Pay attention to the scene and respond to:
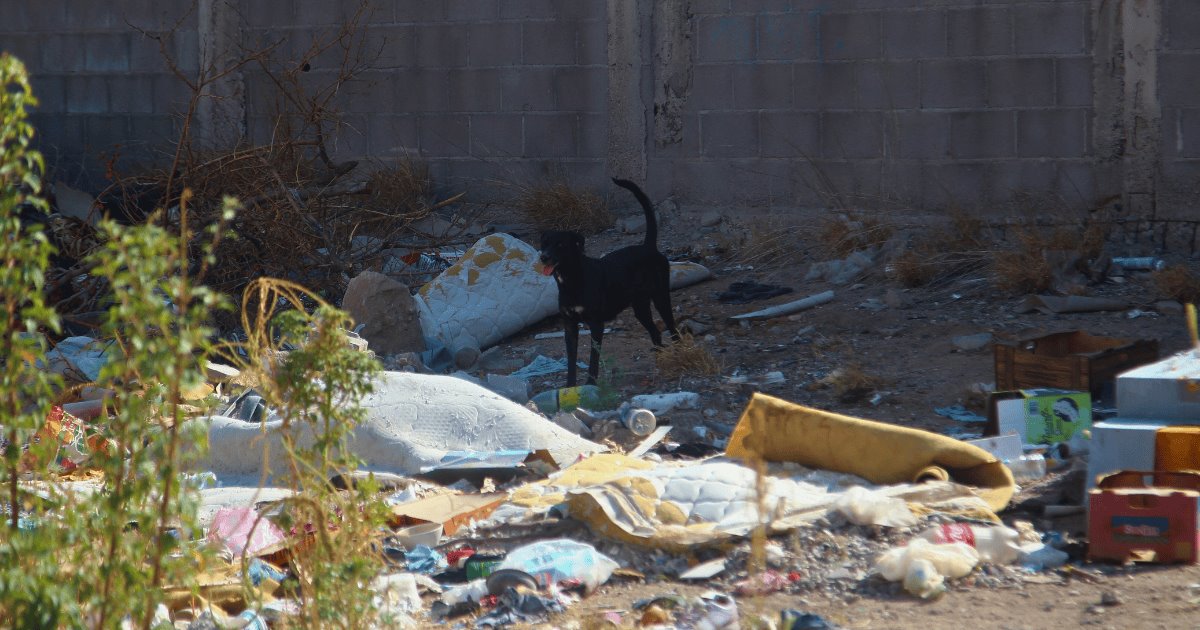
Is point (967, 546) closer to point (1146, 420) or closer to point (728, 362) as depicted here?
point (1146, 420)

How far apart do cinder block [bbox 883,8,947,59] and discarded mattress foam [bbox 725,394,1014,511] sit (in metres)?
4.26

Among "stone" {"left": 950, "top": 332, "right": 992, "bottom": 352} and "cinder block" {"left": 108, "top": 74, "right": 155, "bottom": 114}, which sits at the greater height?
"cinder block" {"left": 108, "top": 74, "right": 155, "bottom": 114}

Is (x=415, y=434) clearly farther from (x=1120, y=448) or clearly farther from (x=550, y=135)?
(x=550, y=135)

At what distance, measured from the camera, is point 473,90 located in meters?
9.12

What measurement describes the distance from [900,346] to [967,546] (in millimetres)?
2916

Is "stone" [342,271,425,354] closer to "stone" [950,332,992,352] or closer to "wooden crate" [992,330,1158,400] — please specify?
"stone" [950,332,992,352]

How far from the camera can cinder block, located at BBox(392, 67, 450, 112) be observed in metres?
9.22

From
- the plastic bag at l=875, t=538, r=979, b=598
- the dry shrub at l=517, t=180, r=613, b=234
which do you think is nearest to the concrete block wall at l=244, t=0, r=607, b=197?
the dry shrub at l=517, t=180, r=613, b=234

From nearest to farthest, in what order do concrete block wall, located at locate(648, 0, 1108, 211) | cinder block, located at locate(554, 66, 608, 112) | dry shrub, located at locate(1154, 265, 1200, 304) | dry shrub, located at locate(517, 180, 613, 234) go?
dry shrub, located at locate(1154, 265, 1200, 304), concrete block wall, located at locate(648, 0, 1108, 211), dry shrub, located at locate(517, 180, 613, 234), cinder block, located at locate(554, 66, 608, 112)

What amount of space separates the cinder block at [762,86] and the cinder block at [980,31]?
3.46 ft

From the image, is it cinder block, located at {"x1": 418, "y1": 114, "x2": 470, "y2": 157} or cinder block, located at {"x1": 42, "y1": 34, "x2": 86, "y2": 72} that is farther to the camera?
cinder block, located at {"x1": 42, "y1": 34, "x2": 86, "y2": 72}

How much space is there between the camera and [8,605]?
6.81 feet

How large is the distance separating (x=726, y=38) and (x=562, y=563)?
5.59 meters

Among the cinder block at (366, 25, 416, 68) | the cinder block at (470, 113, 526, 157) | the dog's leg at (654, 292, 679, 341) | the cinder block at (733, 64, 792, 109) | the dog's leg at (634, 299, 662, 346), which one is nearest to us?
the dog's leg at (634, 299, 662, 346)
